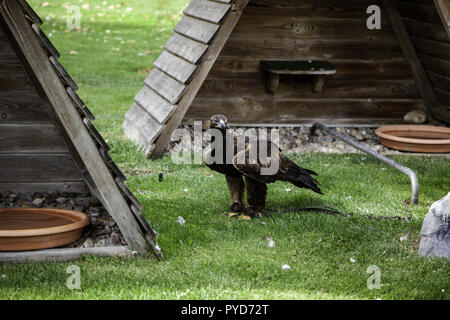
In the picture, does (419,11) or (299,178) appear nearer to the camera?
(299,178)

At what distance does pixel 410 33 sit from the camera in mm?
8289

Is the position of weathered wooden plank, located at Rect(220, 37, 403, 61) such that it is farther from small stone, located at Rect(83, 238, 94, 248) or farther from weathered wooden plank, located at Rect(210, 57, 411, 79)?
→ small stone, located at Rect(83, 238, 94, 248)

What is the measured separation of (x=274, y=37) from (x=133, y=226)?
15.6 ft

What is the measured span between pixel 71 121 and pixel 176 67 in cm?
332

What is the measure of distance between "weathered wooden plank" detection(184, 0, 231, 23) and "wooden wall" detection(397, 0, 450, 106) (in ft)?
8.79

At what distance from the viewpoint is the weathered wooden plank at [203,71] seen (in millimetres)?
6355

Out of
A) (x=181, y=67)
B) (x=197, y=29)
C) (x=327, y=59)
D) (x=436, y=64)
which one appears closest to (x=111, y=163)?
(x=181, y=67)

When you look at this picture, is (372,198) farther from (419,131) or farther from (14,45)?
(14,45)

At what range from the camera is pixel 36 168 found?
16.8 ft

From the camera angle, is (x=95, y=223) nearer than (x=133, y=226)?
No

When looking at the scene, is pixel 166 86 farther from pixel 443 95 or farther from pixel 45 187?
pixel 443 95

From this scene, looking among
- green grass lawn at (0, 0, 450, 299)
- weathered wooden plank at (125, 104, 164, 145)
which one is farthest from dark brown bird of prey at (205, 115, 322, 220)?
weathered wooden plank at (125, 104, 164, 145)

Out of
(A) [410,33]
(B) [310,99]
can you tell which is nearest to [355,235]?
(B) [310,99]

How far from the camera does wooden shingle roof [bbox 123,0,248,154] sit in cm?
641
